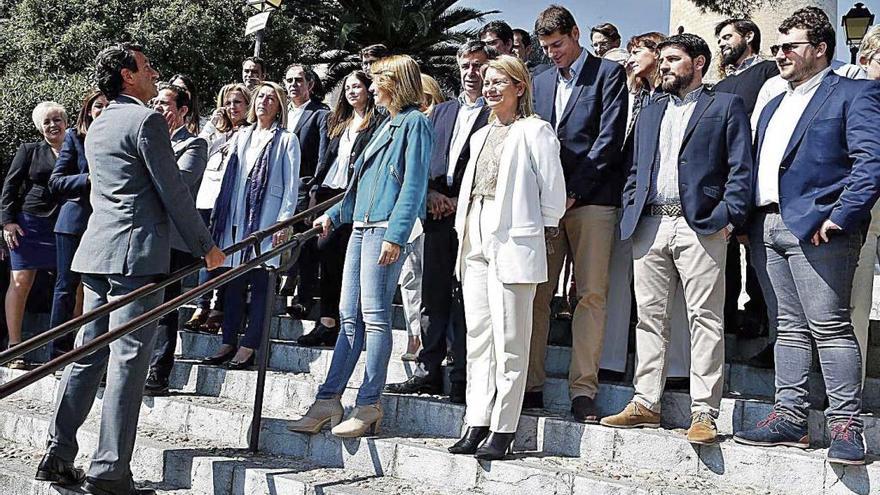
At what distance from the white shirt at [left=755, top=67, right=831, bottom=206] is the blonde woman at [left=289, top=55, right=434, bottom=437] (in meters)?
1.65

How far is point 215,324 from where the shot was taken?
6.94 m

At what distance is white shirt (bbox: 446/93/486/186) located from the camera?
542 centimetres

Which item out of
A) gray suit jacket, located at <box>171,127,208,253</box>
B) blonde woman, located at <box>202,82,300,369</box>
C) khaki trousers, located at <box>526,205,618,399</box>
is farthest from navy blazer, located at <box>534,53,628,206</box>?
gray suit jacket, located at <box>171,127,208,253</box>

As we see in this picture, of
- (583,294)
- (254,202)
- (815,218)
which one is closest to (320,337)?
(254,202)

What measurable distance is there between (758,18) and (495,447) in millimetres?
23786

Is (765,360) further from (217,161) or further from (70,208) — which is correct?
(70,208)

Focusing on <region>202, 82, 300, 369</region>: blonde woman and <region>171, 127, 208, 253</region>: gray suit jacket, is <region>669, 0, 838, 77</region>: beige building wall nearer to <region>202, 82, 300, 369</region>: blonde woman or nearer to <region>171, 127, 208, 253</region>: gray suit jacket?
<region>202, 82, 300, 369</region>: blonde woman

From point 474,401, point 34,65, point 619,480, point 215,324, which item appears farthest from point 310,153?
point 34,65

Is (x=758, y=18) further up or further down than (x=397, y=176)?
further up

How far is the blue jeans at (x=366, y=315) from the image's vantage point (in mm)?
4805

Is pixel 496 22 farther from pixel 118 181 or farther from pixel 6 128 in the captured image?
pixel 6 128

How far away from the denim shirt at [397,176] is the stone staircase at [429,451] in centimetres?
102

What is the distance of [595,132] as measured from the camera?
5.14m

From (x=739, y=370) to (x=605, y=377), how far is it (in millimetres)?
750
